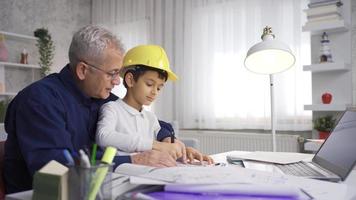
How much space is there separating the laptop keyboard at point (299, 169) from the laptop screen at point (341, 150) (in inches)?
2.0

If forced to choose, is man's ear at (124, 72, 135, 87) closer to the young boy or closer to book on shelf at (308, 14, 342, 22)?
the young boy

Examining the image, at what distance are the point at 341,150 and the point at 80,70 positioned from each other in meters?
0.93

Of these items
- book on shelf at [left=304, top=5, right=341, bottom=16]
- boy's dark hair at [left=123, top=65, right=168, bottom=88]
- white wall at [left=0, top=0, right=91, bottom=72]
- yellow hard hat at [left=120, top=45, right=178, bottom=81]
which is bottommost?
boy's dark hair at [left=123, top=65, right=168, bottom=88]

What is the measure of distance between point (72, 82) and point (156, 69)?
1.09 feet

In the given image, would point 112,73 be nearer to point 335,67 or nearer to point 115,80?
point 115,80

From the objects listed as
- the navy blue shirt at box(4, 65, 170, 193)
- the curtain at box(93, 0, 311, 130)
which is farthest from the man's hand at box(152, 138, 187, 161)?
the curtain at box(93, 0, 311, 130)

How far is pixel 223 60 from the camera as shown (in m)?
3.57

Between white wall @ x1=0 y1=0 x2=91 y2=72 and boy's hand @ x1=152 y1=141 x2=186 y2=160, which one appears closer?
boy's hand @ x1=152 y1=141 x2=186 y2=160

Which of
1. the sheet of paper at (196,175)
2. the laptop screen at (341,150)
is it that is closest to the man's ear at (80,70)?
the sheet of paper at (196,175)

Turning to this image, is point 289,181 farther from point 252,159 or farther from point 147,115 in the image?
point 147,115

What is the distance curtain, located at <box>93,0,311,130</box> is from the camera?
3181 millimetres

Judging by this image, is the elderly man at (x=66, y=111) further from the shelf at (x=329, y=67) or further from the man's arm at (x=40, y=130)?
the shelf at (x=329, y=67)

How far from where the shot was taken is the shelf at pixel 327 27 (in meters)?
2.72

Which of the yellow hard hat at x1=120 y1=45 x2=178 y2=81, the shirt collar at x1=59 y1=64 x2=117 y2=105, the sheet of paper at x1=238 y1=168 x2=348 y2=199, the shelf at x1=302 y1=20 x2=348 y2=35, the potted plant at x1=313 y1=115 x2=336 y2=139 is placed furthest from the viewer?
the potted plant at x1=313 y1=115 x2=336 y2=139
